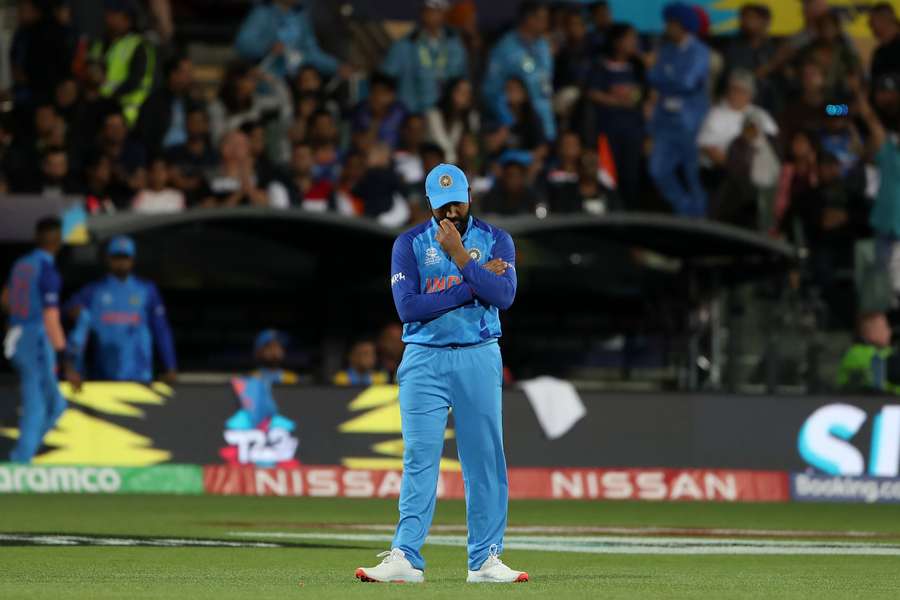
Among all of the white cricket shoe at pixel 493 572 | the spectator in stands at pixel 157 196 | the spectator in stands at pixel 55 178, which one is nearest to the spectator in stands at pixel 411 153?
the spectator in stands at pixel 157 196

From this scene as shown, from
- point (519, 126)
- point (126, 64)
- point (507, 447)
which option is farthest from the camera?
point (519, 126)

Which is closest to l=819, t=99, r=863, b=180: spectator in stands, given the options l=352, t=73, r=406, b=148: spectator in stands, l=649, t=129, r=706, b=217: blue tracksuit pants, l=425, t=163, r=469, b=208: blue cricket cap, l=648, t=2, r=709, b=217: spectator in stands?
l=648, t=2, r=709, b=217: spectator in stands

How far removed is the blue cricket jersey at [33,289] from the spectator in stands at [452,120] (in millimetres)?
4931

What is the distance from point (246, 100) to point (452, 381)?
1210 centimetres

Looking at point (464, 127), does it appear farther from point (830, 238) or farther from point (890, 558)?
point (890, 558)

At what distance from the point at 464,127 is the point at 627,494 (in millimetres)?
4850

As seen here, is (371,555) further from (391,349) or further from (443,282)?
(391,349)

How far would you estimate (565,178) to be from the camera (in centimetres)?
1983

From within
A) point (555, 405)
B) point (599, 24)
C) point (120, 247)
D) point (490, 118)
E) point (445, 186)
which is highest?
point (599, 24)

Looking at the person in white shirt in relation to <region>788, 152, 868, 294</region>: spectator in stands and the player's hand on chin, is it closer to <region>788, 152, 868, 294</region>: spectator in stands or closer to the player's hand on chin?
<region>788, 152, 868, 294</region>: spectator in stands

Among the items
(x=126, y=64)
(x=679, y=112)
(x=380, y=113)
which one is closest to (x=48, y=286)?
(x=126, y=64)

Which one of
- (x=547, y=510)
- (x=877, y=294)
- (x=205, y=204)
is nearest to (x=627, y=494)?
(x=547, y=510)

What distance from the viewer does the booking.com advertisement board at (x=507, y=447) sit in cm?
1731

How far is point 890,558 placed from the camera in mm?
10953
